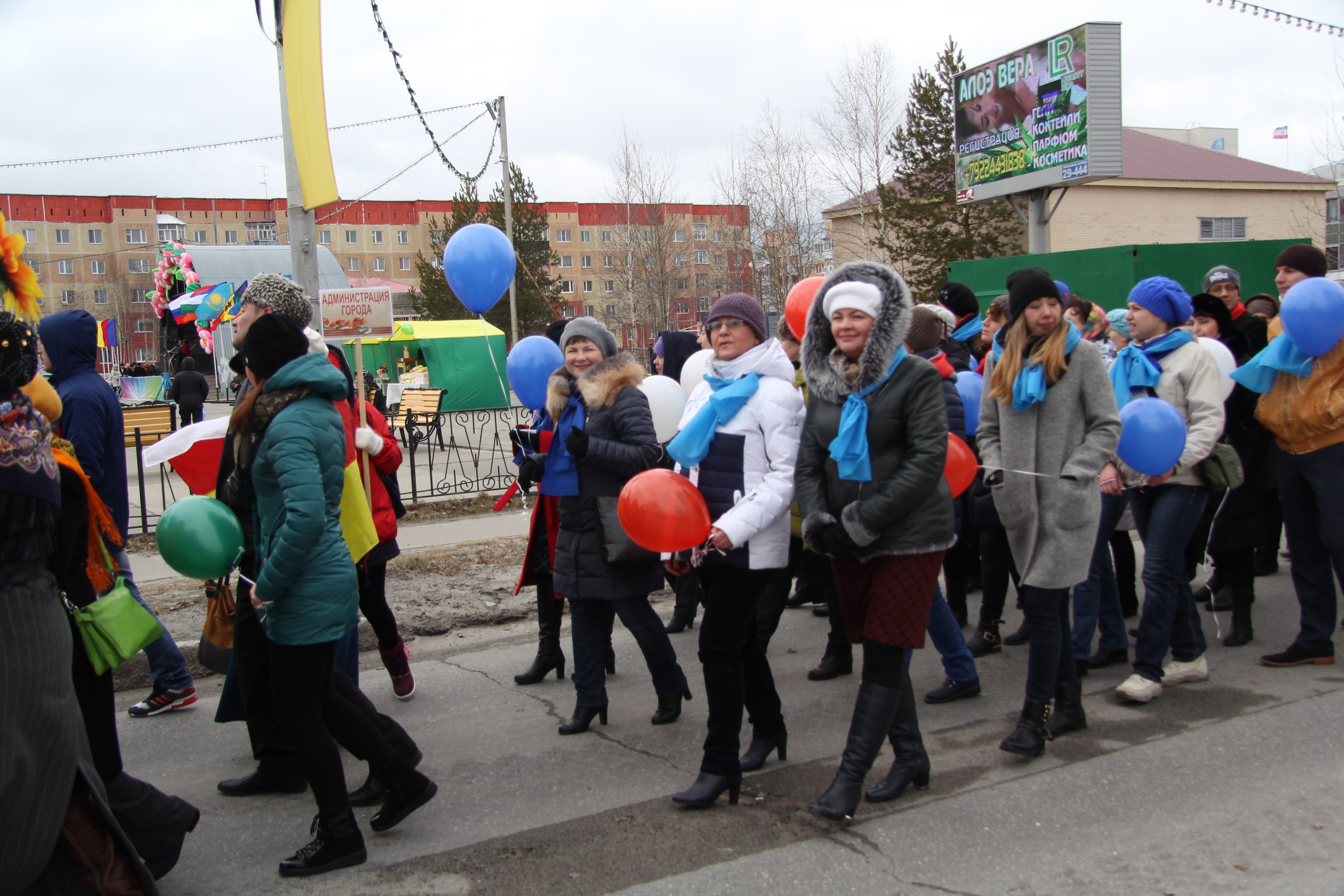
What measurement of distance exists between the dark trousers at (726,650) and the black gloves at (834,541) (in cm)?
24

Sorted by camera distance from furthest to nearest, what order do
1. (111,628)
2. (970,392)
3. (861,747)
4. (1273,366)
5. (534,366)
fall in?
1. (534,366)
2. (970,392)
3. (1273,366)
4. (861,747)
5. (111,628)

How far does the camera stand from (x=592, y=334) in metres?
4.90

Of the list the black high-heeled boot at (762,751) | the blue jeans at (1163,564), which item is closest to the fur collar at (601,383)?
the black high-heeled boot at (762,751)

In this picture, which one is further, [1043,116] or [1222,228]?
[1222,228]

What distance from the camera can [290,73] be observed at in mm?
8016

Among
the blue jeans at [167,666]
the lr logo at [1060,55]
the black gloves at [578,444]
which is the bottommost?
the blue jeans at [167,666]

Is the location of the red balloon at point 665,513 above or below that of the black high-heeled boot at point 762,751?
above

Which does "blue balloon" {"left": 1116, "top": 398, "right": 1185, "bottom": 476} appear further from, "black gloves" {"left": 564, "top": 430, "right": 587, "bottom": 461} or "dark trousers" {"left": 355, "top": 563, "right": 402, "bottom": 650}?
"dark trousers" {"left": 355, "top": 563, "right": 402, "bottom": 650}

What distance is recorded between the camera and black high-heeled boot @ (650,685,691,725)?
4812 millimetres

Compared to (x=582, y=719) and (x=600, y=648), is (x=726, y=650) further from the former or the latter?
(x=582, y=719)

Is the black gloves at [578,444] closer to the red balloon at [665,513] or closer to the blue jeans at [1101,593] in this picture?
the red balloon at [665,513]

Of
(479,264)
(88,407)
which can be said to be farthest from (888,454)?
(479,264)

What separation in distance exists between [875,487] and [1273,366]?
125 inches

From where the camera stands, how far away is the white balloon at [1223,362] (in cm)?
495
